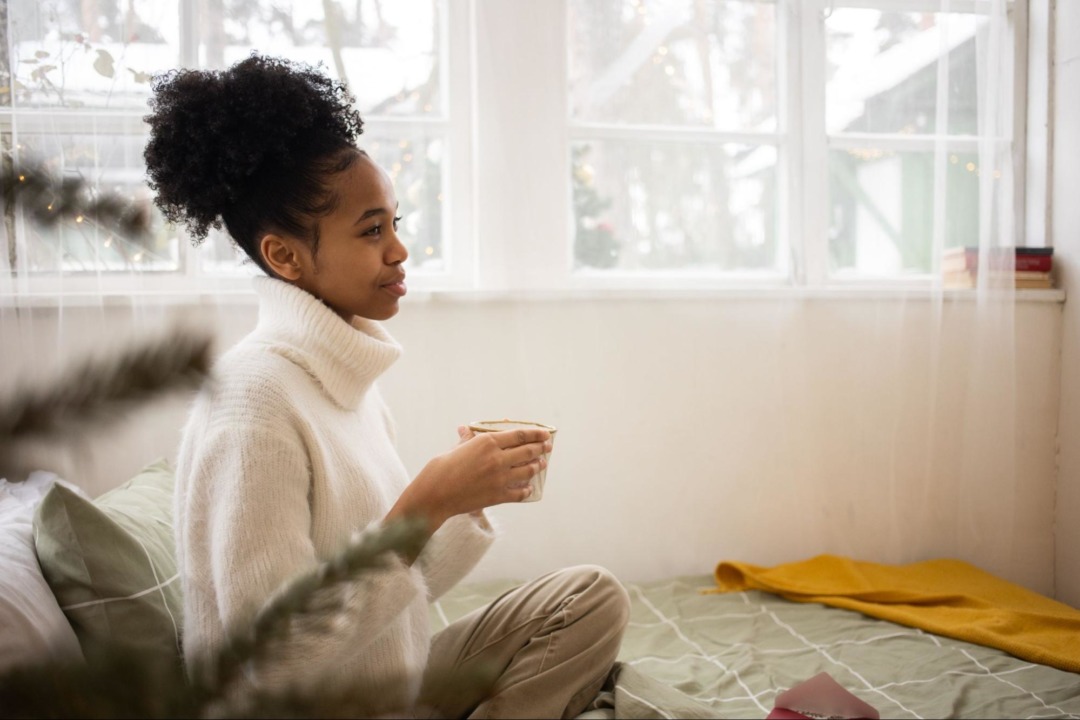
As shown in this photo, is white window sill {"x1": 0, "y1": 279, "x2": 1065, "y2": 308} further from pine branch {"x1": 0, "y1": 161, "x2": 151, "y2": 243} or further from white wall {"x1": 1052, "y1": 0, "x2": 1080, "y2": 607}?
pine branch {"x1": 0, "y1": 161, "x2": 151, "y2": 243}

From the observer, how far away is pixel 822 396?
90.8 inches

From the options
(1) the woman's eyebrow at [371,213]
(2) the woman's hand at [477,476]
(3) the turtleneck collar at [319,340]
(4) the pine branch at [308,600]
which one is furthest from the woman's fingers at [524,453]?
(4) the pine branch at [308,600]

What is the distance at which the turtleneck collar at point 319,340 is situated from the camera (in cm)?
110

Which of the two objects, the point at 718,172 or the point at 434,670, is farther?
A: the point at 718,172

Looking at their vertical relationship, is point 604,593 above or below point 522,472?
below

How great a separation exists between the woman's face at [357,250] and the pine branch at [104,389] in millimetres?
994

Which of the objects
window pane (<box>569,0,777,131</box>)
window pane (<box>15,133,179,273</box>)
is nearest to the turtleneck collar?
window pane (<box>15,133,179,273</box>)

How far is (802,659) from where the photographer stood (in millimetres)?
1702

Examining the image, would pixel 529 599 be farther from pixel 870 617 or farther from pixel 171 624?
pixel 870 617

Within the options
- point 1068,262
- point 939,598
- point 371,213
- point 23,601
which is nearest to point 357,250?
point 371,213

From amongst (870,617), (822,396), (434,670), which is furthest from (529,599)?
(822,396)

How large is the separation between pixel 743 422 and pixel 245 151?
1.57 m

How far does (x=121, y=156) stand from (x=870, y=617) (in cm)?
197

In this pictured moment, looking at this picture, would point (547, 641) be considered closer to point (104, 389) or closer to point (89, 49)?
point (104, 389)
